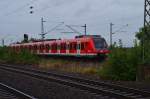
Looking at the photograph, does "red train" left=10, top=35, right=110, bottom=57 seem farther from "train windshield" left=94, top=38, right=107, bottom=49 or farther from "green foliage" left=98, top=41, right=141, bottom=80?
"green foliage" left=98, top=41, right=141, bottom=80

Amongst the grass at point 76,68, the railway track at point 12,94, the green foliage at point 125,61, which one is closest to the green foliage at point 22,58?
the grass at point 76,68

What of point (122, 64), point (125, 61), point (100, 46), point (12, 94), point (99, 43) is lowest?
point (12, 94)

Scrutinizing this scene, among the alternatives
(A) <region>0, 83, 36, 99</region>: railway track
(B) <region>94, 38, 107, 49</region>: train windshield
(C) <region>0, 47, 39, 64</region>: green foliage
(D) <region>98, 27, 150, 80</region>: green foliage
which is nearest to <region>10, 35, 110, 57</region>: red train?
(B) <region>94, 38, 107, 49</region>: train windshield

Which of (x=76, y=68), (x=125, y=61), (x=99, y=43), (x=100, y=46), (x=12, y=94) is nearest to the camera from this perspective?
(x=12, y=94)

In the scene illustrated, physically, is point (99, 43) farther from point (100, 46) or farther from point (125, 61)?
point (125, 61)

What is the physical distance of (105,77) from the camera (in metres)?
25.9

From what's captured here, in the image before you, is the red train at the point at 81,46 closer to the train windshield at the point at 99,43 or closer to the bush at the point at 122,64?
the train windshield at the point at 99,43

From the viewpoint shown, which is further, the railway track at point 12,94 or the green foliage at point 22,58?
the green foliage at point 22,58

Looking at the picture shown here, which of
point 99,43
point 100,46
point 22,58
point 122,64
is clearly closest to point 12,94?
point 122,64

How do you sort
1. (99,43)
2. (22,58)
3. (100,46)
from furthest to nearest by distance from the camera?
(22,58) < (99,43) < (100,46)

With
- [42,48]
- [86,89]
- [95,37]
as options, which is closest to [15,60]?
[42,48]

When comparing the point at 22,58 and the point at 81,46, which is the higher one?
the point at 81,46

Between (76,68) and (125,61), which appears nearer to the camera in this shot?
(125,61)

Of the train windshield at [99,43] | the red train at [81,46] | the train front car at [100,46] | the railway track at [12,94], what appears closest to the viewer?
the railway track at [12,94]
